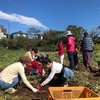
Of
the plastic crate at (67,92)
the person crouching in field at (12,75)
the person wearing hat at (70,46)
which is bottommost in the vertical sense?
the plastic crate at (67,92)

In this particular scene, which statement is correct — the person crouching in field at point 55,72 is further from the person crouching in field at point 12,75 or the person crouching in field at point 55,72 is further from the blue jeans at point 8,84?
the blue jeans at point 8,84

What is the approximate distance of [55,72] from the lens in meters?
7.45

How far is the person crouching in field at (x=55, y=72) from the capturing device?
23.9ft

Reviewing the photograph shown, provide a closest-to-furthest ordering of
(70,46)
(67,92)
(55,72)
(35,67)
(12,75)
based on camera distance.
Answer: (67,92) < (12,75) < (55,72) < (35,67) < (70,46)

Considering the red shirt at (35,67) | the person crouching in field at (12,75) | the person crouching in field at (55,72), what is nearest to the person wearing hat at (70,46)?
the red shirt at (35,67)

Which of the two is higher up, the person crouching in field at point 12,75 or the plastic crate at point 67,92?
the person crouching in field at point 12,75

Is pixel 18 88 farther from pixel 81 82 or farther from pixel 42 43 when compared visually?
pixel 42 43

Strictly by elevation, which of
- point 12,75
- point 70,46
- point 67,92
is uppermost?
point 70,46

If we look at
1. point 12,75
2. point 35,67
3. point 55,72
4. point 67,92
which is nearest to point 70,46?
point 35,67

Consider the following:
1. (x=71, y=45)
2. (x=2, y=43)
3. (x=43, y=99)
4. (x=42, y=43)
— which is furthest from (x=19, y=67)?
(x=2, y=43)

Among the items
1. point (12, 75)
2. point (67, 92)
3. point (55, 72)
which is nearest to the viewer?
point (67, 92)

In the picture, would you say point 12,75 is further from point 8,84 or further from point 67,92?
point 67,92

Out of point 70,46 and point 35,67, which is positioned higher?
point 70,46

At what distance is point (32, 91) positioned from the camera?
7176 millimetres
